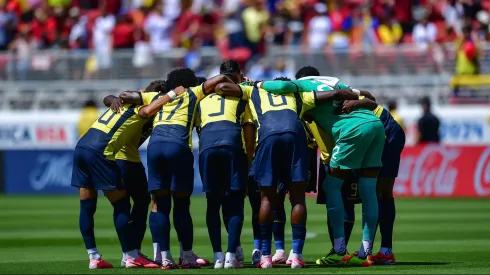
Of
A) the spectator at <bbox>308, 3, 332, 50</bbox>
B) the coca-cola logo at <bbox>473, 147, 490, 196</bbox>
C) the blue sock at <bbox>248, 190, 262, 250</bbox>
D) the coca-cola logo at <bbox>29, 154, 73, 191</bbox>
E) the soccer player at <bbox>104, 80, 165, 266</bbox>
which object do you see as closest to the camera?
the blue sock at <bbox>248, 190, 262, 250</bbox>

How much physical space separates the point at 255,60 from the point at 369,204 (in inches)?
618

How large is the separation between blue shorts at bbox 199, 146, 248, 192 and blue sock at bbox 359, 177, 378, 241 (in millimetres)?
1386

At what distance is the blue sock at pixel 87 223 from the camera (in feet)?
41.4

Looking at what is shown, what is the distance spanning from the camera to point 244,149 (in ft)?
41.3

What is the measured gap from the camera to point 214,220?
12.4 m

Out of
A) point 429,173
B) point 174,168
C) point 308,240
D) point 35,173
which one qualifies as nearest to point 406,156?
point 429,173

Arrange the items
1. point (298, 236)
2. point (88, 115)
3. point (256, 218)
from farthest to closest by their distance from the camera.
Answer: point (88, 115) < point (256, 218) < point (298, 236)

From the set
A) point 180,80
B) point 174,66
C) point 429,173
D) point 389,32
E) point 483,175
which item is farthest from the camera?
point 389,32

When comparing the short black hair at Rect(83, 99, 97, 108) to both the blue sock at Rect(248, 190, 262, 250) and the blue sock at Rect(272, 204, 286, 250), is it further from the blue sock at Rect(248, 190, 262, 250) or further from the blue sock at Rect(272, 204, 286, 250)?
the blue sock at Rect(272, 204, 286, 250)

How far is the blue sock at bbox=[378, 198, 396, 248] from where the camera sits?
43.0ft

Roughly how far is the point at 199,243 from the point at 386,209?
387 cm

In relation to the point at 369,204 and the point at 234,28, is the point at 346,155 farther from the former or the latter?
the point at 234,28

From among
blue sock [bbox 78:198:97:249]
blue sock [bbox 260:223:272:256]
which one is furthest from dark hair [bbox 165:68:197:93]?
blue sock [bbox 260:223:272:256]

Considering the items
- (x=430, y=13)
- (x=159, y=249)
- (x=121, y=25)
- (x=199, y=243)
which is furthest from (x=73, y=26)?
(x=159, y=249)
